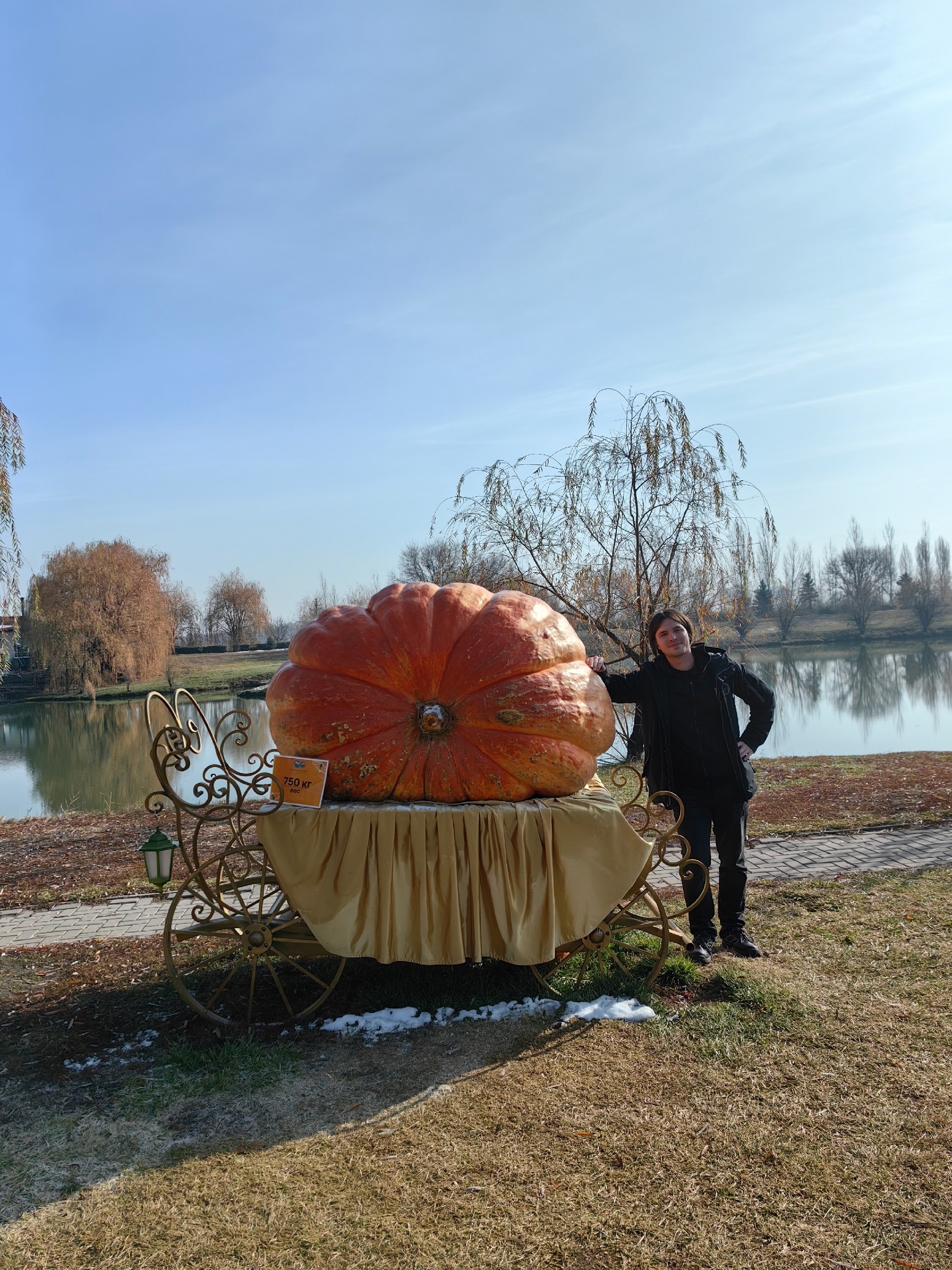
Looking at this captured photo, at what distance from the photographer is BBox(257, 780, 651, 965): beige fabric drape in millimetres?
3820

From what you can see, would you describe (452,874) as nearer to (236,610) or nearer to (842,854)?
(842,854)

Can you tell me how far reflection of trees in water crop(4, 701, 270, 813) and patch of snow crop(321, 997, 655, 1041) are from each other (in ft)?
18.4

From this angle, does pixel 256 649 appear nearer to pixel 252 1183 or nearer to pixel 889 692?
pixel 889 692

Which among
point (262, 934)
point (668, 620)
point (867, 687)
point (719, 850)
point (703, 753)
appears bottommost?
point (867, 687)

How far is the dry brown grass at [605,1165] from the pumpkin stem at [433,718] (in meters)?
1.37

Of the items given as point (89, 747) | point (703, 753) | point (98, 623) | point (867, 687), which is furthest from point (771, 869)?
point (98, 623)

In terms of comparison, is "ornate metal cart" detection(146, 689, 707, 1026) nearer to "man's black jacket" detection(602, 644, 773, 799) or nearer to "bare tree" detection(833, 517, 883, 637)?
"man's black jacket" detection(602, 644, 773, 799)

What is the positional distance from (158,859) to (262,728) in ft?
42.0

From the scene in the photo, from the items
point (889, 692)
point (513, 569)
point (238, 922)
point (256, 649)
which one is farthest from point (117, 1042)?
point (256, 649)

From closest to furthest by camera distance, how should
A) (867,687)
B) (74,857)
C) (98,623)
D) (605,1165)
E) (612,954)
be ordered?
(605,1165) → (612,954) → (74,857) → (867,687) → (98,623)

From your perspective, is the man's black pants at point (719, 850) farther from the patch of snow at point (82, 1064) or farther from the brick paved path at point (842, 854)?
the patch of snow at point (82, 1064)

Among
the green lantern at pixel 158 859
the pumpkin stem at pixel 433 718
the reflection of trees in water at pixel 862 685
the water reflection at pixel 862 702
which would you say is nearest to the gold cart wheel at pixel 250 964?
the green lantern at pixel 158 859

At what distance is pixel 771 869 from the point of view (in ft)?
22.4

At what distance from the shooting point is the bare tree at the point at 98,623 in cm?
3272
